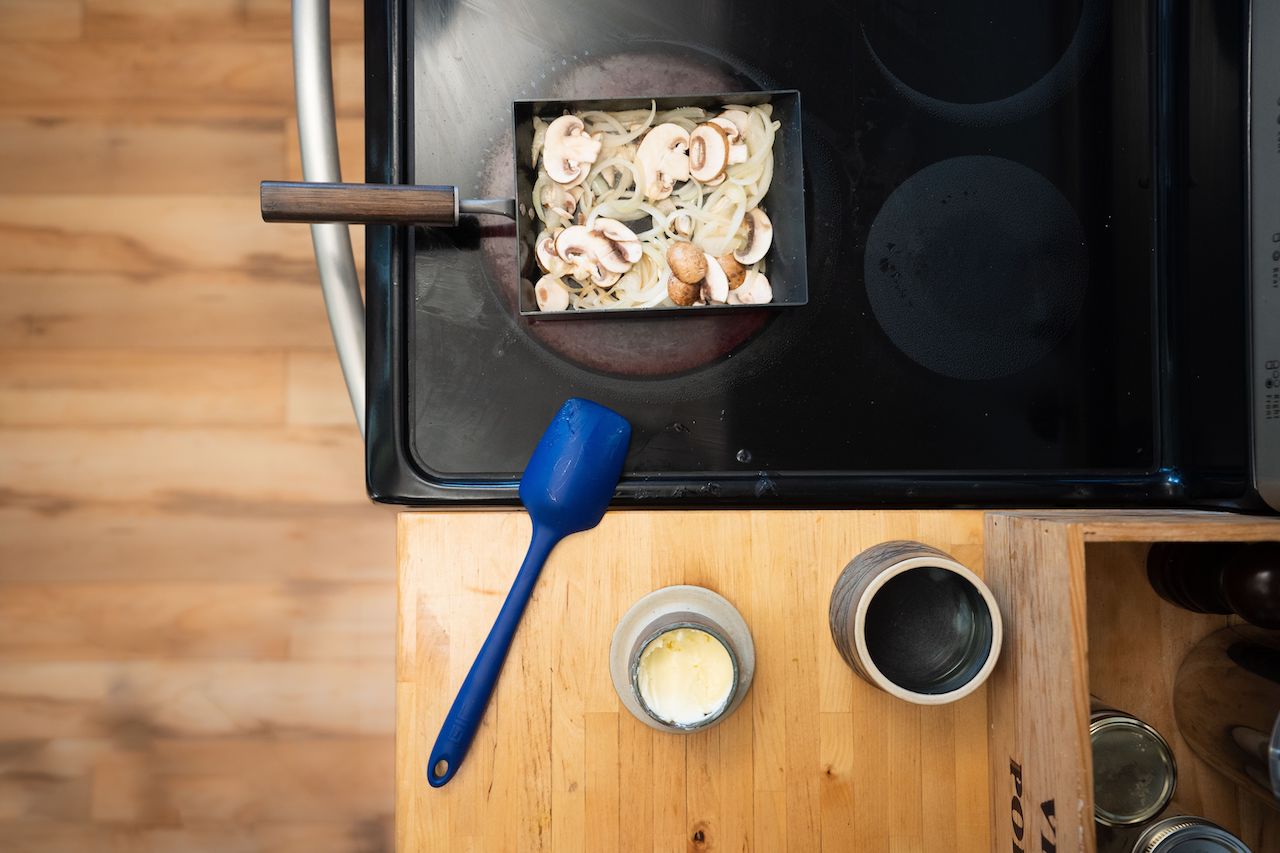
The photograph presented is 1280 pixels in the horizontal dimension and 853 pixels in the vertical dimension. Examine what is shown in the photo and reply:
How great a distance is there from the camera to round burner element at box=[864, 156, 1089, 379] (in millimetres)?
919

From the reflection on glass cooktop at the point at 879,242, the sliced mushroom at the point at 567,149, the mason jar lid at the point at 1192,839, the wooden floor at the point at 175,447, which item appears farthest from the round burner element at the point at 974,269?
the wooden floor at the point at 175,447

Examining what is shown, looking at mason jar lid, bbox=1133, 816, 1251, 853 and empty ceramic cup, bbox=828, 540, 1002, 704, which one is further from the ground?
empty ceramic cup, bbox=828, 540, 1002, 704

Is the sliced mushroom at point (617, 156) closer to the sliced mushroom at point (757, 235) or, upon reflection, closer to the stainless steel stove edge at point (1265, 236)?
the sliced mushroom at point (757, 235)

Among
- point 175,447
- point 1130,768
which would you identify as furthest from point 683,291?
point 175,447

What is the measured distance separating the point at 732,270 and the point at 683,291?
6 cm

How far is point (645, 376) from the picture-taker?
91 cm

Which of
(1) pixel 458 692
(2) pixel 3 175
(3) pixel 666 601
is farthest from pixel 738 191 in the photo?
(2) pixel 3 175

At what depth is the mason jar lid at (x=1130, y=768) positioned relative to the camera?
30.0 inches

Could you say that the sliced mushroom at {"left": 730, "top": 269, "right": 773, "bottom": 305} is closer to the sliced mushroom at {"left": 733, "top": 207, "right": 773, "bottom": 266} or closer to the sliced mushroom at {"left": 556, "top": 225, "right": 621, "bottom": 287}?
the sliced mushroom at {"left": 733, "top": 207, "right": 773, "bottom": 266}

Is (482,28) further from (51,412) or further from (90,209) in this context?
(51,412)

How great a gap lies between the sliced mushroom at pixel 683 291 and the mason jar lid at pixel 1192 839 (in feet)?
2.27

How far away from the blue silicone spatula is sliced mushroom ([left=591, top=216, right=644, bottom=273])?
6.5 inches

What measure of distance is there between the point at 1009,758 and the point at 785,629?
0.83 feet

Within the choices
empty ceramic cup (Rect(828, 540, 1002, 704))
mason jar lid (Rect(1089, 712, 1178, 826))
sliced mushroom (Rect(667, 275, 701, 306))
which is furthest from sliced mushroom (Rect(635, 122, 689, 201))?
mason jar lid (Rect(1089, 712, 1178, 826))
